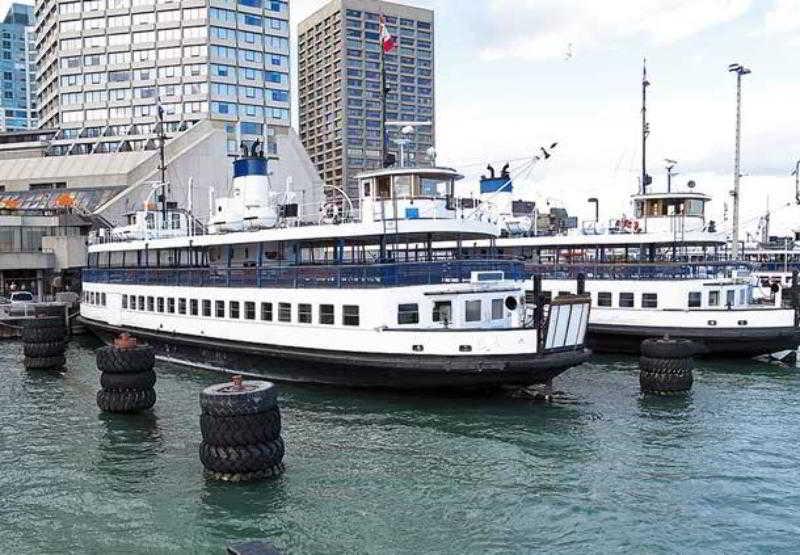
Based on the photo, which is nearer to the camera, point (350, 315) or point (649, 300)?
point (350, 315)

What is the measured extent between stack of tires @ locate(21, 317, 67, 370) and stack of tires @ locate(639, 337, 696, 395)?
22911 mm

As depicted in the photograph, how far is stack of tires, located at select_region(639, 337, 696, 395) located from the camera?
21.8 m

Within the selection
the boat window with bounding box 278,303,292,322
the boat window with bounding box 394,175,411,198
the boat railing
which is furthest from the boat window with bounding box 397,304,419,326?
the boat railing

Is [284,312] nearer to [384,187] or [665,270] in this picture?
[384,187]

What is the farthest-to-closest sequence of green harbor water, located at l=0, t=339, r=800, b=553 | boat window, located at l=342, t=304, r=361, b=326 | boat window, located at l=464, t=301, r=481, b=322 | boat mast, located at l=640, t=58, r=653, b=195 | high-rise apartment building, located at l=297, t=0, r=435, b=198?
high-rise apartment building, located at l=297, t=0, r=435, b=198
boat mast, located at l=640, t=58, r=653, b=195
boat window, located at l=464, t=301, r=481, b=322
boat window, located at l=342, t=304, r=361, b=326
green harbor water, located at l=0, t=339, r=800, b=553

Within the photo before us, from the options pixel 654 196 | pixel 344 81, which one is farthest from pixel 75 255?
pixel 344 81

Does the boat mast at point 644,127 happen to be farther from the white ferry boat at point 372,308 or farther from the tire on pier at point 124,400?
the tire on pier at point 124,400

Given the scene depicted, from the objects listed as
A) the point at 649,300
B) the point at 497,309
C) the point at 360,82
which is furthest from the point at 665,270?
the point at 360,82

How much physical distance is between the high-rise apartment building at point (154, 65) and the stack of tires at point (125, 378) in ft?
227

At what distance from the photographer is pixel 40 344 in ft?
92.0

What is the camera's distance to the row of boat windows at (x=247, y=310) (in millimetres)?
22734

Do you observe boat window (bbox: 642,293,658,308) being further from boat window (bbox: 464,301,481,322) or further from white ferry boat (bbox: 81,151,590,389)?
boat window (bbox: 464,301,481,322)

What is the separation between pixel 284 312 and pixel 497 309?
24.6 ft

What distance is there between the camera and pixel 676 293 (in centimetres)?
2994
